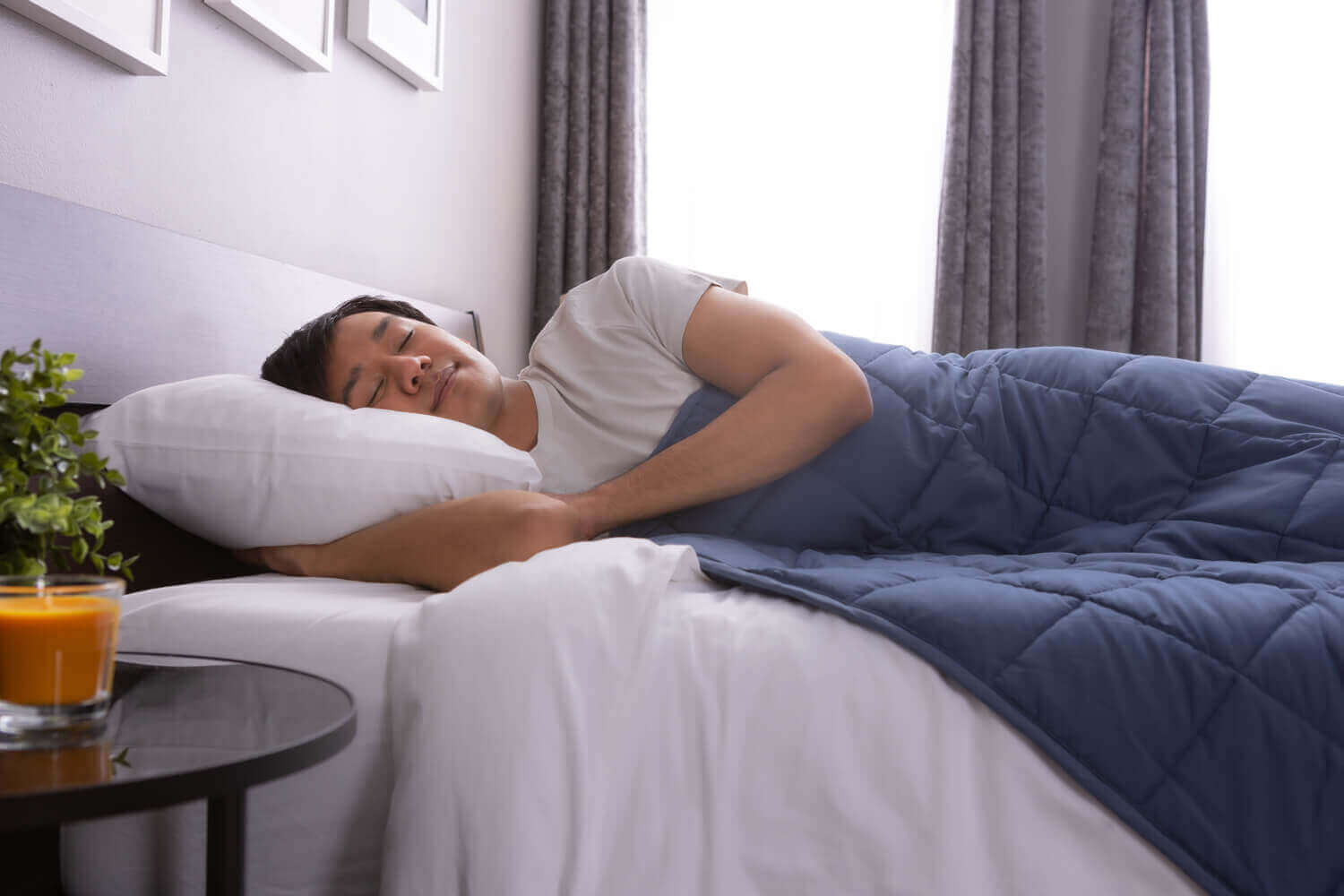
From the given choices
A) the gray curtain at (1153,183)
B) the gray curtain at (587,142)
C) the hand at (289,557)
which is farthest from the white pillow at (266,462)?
the gray curtain at (1153,183)

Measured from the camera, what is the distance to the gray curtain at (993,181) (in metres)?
2.85

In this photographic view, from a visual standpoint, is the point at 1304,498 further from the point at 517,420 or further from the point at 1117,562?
the point at 517,420

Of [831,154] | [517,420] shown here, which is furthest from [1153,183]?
[517,420]

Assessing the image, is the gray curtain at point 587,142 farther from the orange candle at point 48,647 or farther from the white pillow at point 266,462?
the orange candle at point 48,647

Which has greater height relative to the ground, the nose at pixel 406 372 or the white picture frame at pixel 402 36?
the white picture frame at pixel 402 36

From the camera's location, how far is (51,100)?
46.5 inches

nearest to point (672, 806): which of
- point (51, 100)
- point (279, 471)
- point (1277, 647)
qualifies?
point (1277, 647)

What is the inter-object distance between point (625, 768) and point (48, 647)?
43 cm

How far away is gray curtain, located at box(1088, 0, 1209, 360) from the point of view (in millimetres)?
2777

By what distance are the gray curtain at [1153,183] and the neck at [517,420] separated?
2023 millimetres

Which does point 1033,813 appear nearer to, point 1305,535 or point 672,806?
point 672,806

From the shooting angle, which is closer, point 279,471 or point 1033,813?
point 1033,813

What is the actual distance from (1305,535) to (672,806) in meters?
0.83

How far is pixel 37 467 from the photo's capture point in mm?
653
